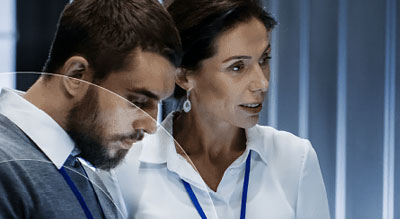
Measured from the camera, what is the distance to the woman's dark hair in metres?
0.81

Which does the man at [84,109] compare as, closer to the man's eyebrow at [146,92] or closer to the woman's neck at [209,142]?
the man's eyebrow at [146,92]

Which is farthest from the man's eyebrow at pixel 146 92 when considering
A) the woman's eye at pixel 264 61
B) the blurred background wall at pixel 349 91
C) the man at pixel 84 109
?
the blurred background wall at pixel 349 91

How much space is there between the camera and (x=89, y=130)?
384 millimetres

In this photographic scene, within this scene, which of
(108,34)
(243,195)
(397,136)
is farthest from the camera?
(397,136)

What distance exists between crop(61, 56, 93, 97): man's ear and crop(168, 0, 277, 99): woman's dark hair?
1.31 feet

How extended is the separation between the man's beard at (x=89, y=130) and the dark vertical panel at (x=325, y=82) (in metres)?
1.37

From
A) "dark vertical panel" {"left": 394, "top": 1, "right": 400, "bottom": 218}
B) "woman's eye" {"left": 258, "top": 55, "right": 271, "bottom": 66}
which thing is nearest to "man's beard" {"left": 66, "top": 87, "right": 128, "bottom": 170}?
"woman's eye" {"left": 258, "top": 55, "right": 271, "bottom": 66}

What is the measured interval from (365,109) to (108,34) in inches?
55.6

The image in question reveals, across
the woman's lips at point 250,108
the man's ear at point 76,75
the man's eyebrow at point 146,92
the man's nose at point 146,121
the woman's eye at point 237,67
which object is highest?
the woman's eye at point 237,67

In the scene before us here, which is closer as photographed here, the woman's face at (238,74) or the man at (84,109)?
the man at (84,109)

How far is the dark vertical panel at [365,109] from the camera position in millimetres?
1688

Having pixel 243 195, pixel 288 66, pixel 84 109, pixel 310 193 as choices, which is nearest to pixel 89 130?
pixel 84 109

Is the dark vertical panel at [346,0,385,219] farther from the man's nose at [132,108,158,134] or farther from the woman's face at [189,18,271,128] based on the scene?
the man's nose at [132,108,158,134]

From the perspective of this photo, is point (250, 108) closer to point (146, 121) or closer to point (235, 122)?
point (235, 122)
